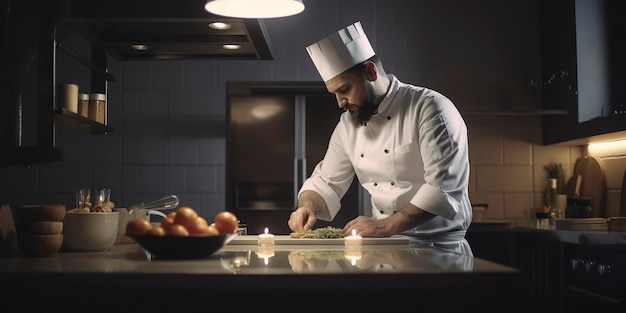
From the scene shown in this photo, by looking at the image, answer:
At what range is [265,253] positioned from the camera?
2.19 metres

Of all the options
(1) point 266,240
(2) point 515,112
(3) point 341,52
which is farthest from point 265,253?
(2) point 515,112

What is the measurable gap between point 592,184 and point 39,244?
3.47 metres

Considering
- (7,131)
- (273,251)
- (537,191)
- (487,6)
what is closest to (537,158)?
(537,191)

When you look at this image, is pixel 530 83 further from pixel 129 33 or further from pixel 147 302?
pixel 147 302

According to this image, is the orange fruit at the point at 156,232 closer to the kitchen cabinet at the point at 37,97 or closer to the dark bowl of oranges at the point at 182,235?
the dark bowl of oranges at the point at 182,235

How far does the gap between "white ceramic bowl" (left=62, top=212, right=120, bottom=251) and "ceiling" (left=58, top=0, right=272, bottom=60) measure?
662mm

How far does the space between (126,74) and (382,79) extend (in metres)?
2.21

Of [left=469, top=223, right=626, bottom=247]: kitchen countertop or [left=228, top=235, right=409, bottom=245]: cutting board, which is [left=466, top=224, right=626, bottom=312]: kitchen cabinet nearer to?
[left=469, top=223, right=626, bottom=247]: kitchen countertop

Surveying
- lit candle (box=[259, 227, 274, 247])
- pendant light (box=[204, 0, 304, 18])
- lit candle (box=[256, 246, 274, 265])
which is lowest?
lit candle (box=[256, 246, 274, 265])

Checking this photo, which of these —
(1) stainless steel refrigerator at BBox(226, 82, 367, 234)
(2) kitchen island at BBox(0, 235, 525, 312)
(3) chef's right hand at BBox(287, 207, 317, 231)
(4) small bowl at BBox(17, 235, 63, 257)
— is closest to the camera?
(2) kitchen island at BBox(0, 235, 525, 312)

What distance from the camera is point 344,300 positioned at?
1.70m

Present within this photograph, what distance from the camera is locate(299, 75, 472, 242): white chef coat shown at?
2922 mm

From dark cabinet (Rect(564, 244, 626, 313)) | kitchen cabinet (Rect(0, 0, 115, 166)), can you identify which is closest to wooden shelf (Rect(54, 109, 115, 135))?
kitchen cabinet (Rect(0, 0, 115, 166))

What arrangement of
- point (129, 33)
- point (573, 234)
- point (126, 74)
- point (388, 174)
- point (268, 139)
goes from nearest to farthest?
1. point (129, 33)
2. point (388, 174)
3. point (573, 234)
4. point (268, 139)
5. point (126, 74)
